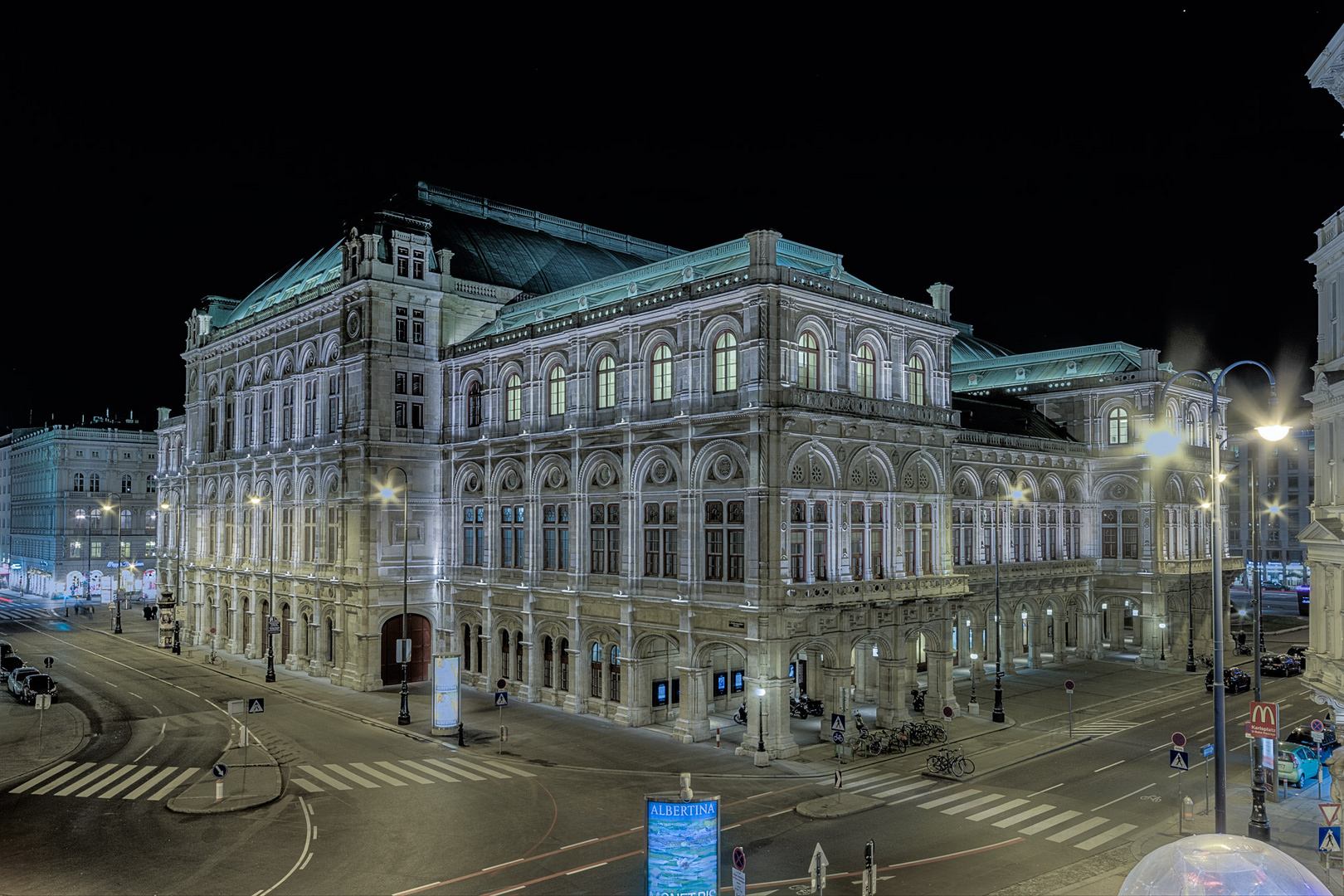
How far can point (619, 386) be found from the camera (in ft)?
156

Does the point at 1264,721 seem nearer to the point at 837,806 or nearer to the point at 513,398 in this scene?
the point at 837,806

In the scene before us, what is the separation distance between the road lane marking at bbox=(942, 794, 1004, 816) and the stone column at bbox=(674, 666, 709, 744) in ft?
41.8

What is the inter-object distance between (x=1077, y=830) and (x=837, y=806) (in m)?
7.23

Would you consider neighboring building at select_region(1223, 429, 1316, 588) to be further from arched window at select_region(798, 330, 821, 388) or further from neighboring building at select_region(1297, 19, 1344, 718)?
neighboring building at select_region(1297, 19, 1344, 718)

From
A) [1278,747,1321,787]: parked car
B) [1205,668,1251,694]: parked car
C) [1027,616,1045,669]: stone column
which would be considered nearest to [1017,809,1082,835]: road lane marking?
[1278,747,1321,787]: parked car

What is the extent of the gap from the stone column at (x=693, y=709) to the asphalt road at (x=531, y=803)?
1008 mm

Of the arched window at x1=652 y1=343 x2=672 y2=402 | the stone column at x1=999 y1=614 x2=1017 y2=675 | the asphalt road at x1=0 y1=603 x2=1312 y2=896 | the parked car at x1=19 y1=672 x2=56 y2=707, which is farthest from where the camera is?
the stone column at x1=999 y1=614 x2=1017 y2=675

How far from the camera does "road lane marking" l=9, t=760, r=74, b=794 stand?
3428 centimetres

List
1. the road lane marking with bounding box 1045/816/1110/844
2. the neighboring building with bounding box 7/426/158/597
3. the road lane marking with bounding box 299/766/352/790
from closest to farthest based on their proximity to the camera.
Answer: the road lane marking with bounding box 1045/816/1110/844, the road lane marking with bounding box 299/766/352/790, the neighboring building with bounding box 7/426/158/597

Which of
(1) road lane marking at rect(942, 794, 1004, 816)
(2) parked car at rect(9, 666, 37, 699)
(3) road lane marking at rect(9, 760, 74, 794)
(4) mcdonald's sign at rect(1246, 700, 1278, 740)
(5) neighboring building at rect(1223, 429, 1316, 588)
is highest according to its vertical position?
(5) neighboring building at rect(1223, 429, 1316, 588)

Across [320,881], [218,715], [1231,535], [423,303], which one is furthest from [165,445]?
[1231,535]

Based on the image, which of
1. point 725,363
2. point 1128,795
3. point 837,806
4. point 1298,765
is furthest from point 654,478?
point 1298,765

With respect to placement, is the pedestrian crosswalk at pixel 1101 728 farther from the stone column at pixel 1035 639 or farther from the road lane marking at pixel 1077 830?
the stone column at pixel 1035 639

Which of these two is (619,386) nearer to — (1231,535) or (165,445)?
(165,445)
